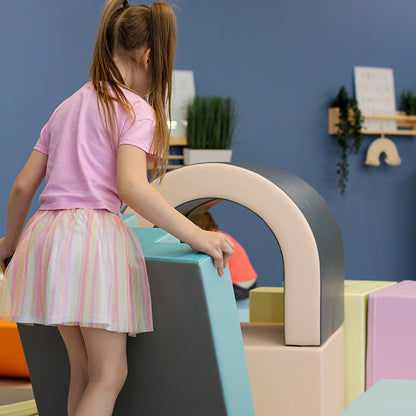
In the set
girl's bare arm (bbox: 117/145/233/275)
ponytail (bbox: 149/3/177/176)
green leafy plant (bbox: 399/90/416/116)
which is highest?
green leafy plant (bbox: 399/90/416/116)

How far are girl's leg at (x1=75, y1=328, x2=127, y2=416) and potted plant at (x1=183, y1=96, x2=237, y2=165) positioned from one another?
2702mm

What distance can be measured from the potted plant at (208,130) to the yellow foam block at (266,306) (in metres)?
1.86

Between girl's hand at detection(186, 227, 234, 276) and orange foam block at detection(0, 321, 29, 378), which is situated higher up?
girl's hand at detection(186, 227, 234, 276)

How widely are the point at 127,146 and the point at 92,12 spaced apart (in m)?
2.65

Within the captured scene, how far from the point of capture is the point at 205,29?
396 cm

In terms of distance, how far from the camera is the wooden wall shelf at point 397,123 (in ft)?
14.0

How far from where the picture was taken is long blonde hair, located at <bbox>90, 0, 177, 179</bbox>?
1.13 m

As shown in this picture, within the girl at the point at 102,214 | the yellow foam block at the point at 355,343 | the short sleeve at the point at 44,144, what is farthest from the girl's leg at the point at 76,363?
the yellow foam block at the point at 355,343

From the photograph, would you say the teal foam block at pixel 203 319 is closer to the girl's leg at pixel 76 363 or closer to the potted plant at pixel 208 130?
the girl's leg at pixel 76 363

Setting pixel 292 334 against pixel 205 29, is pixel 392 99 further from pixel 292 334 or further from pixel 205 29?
pixel 292 334

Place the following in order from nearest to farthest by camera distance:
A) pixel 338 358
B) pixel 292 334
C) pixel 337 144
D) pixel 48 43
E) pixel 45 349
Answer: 1. pixel 45 349
2. pixel 292 334
3. pixel 338 358
4. pixel 48 43
5. pixel 337 144

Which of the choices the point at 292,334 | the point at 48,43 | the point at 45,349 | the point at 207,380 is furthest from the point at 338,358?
the point at 48,43

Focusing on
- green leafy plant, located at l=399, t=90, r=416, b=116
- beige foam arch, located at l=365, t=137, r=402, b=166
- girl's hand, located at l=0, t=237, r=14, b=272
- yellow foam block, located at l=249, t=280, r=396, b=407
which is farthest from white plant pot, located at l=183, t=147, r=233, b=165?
girl's hand, located at l=0, t=237, r=14, b=272

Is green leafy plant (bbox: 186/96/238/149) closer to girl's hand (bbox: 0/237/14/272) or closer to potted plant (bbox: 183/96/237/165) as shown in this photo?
potted plant (bbox: 183/96/237/165)
